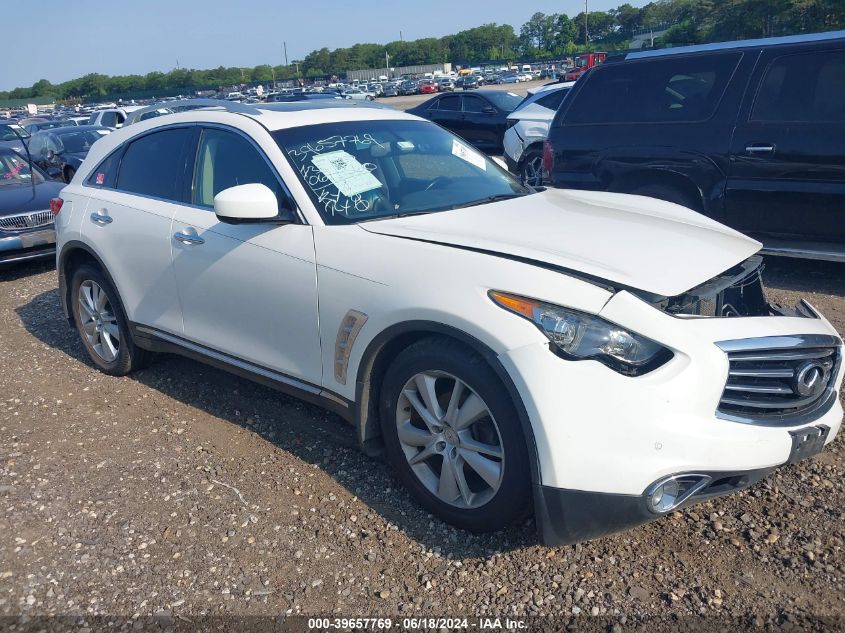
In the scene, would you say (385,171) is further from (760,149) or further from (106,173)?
(760,149)

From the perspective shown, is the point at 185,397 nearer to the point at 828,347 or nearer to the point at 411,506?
the point at 411,506

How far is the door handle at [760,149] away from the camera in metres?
5.94

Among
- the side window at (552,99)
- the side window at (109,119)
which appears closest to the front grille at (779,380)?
the side window at (552,99)

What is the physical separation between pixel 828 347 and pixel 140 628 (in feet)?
9.37

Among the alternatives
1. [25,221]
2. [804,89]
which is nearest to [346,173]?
[804,89]

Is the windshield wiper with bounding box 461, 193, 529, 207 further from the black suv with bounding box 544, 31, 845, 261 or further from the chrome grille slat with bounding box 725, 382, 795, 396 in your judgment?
the black suv with bounding box 544, 31, 845, 261

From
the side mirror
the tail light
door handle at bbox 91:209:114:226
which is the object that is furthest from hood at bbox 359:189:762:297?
the tail light

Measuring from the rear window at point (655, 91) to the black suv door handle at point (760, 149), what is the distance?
46cm

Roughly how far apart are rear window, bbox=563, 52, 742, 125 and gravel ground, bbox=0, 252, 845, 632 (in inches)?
142

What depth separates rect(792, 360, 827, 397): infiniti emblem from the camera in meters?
2.91

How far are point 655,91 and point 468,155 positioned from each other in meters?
2.91

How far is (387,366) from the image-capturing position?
11.0 feet

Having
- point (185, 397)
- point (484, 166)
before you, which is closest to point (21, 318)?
point (185, 397)

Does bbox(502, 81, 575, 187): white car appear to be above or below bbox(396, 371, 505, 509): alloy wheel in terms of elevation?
above
